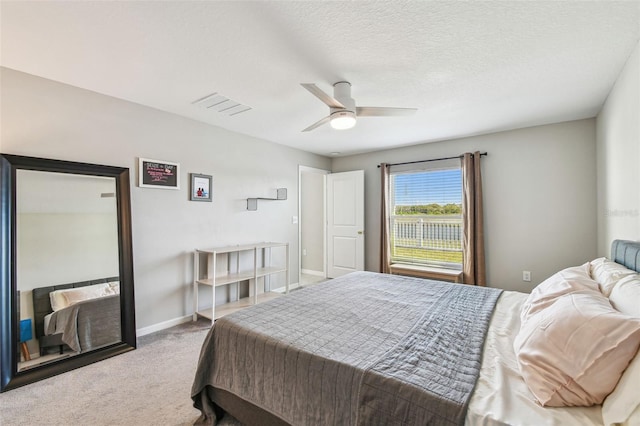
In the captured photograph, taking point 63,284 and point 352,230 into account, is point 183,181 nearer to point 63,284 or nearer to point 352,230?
point 63,284

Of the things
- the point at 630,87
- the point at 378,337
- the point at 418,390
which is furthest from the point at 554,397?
the point at 630,87

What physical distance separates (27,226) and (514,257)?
17.4 feet

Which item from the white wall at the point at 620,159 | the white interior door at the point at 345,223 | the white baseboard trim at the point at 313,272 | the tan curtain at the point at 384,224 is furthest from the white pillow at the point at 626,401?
the white baseboard trim at the point at 313,272

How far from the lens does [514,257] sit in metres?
3.84

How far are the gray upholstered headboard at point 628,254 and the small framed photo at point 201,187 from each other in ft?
12.7

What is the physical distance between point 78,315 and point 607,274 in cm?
392

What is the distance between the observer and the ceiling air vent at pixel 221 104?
9.20 feet

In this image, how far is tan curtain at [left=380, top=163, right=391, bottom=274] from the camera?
Result: 4805mm

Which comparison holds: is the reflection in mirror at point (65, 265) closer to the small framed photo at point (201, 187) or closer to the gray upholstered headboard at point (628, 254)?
the small framed photo at point (201, 187)

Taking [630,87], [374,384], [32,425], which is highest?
[630,87]

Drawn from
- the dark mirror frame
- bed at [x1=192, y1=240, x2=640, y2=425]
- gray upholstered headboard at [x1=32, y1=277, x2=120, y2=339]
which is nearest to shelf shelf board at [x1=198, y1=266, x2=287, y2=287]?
the dark mirror frame

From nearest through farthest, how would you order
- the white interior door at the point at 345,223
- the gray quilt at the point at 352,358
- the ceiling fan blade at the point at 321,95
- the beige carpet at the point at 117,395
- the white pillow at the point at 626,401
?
the white pillow at the point at 626,401 < the gray quilt at the point at 352,358 < the beige carpet at the point at 117,395 < the ceiling fan blade at the point at 321,95 < the white interior door at the point at 345,223

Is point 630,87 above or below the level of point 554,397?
above

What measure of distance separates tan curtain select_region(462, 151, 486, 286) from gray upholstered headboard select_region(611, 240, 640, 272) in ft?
6.08
